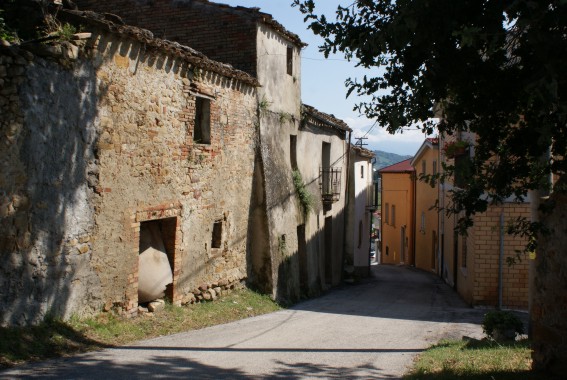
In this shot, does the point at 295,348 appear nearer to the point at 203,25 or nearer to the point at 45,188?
the point at 45,188

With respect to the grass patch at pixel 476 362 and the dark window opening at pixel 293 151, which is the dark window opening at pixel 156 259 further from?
the dark window opening at pixel 293 151

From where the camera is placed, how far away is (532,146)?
570 centimetres

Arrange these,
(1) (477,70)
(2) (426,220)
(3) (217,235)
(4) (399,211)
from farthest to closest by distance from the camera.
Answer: (4) (399,211)
(2) (426,220)
(3) (217,235)
(1) (477,70)

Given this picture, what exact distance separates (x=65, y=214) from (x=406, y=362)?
17.1 ft

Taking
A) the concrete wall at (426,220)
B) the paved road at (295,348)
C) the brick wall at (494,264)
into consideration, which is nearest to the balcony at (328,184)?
the paved road at (295,348)

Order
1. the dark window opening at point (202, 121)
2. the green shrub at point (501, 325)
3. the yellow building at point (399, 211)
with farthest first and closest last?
the yellow building at point (399, 211) < the dark window opening at point (202, 121) < the green shrub at point (501, 325)

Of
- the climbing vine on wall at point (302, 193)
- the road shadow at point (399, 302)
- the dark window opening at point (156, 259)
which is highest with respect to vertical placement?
the climbing vine on wall at point (302, 193)

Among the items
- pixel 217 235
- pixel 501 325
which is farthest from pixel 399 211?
pixel 501 325

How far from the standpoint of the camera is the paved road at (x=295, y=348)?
23.1ft

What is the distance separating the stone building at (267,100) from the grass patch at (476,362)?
20.6 feet

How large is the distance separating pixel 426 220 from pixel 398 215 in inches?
350

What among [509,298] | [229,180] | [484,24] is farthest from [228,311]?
[484,24]

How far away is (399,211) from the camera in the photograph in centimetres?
3891

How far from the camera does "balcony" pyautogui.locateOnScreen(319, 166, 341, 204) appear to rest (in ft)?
65.9
